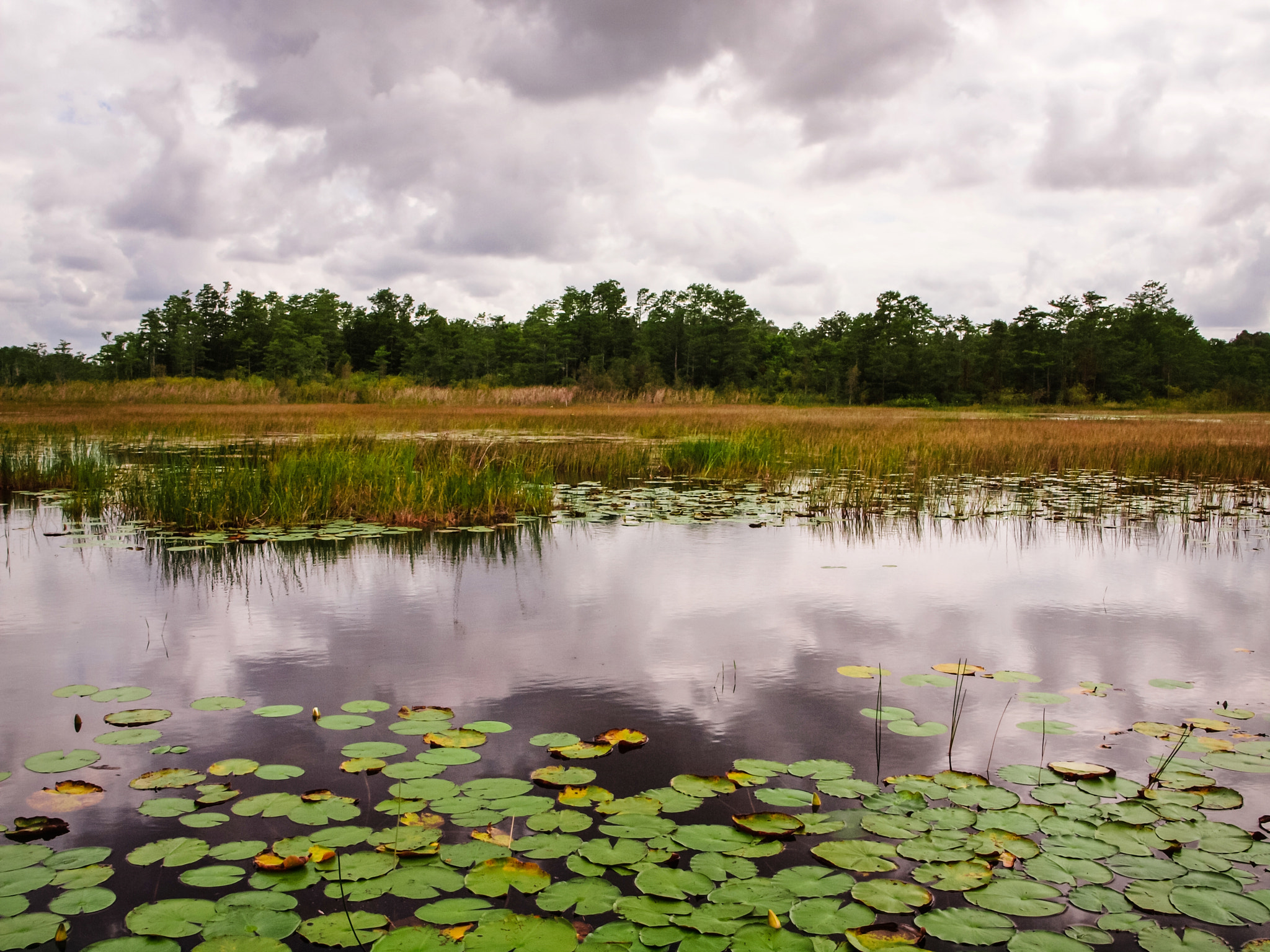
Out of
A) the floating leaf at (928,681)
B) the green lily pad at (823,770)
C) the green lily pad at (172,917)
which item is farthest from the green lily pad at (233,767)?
the floating leaf at (928,681)

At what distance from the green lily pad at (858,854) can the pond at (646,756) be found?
0.04 ft

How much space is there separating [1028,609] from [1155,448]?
11783mm

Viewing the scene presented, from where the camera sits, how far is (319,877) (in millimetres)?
1997

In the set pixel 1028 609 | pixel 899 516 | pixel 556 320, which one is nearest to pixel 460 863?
pixel 1028 609

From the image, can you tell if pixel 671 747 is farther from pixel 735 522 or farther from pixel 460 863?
pixel 735 522

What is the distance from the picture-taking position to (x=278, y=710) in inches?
122

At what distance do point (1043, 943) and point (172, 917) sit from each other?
6.51 ft

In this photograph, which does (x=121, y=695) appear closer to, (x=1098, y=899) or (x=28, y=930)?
(x=28, y=930)

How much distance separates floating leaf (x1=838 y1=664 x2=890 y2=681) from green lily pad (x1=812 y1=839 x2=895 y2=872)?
145 centimetres

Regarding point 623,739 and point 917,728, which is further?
point 917,728

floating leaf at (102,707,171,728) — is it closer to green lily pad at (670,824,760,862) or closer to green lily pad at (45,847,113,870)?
green lily pad at (45,847,113,870)

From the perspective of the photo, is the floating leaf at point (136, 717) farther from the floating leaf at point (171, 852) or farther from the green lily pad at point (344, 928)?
the green lily pad at point (344, 928)

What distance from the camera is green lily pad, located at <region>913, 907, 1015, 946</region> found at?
179 cm

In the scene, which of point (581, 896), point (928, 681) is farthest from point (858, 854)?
point (928, 681)
